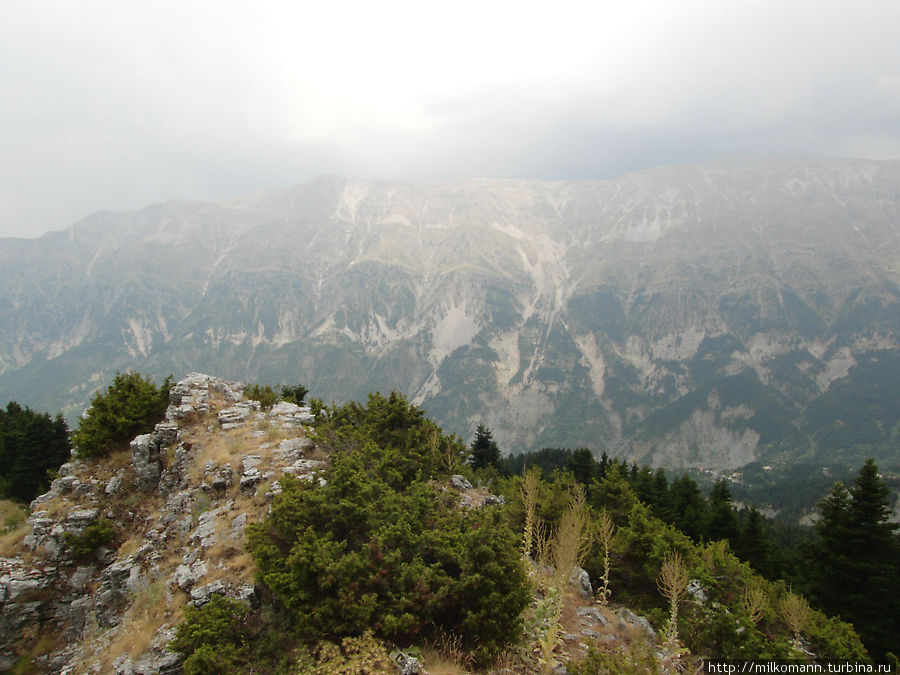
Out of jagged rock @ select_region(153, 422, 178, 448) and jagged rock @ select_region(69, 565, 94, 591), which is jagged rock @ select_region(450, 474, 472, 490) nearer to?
jagged rock @ select_region(153, 422, 178, 448)

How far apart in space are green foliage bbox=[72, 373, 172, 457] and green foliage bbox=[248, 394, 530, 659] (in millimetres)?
17073

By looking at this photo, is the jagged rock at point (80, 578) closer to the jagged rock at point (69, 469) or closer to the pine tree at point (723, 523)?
the jagged rock at point (69, 469)

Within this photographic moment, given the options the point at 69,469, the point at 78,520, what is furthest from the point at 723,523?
the point at 69,469

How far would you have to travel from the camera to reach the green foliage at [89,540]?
21.0 meters

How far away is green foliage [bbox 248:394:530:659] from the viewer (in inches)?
460

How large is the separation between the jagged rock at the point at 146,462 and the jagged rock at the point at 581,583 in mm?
21494

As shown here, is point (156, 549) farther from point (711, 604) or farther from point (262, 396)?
point (711, 604)

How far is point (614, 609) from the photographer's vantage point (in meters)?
19.2

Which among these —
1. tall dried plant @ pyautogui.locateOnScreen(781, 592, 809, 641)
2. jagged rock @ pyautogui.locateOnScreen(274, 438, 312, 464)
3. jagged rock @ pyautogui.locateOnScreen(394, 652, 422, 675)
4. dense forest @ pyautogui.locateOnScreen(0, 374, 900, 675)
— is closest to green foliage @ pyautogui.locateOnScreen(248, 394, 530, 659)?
dense forest @ pyautogui.locateOnScreen(0, 374, 900, 675)

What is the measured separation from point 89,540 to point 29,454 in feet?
103

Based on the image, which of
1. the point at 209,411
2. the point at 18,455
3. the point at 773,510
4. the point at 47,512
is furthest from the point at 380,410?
the point at 773,510

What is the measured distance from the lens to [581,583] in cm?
1955

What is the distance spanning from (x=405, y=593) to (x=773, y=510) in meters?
236

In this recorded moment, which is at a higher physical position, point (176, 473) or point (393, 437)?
point (393, 437)
